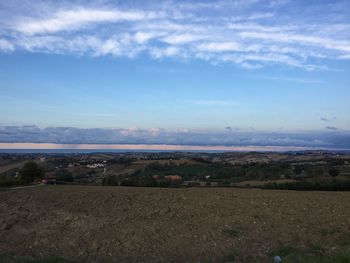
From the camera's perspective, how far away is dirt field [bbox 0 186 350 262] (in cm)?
1308

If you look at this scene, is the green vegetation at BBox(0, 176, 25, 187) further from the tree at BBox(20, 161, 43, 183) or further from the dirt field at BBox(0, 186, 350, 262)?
the dirt field at BBox(0, 186, 350, 262)

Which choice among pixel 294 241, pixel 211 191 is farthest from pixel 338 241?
pixel 211 191

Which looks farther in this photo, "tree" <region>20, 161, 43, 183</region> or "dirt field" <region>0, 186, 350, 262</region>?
"tree" <region>20, 161, 43, 183</region>

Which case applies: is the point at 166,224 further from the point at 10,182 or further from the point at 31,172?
the point at 31,172

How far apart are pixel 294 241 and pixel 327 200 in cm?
530

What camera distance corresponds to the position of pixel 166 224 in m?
15.3

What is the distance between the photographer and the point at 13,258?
11961 millimetres

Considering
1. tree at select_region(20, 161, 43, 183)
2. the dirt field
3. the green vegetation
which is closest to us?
the dirt field

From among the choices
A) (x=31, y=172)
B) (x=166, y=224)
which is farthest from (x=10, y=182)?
(x=166, y=224)

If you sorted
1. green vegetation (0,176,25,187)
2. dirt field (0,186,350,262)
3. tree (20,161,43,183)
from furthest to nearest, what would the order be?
tree (20,161,43,183) → green vegetation (0,176,25,187) → dirt field (0,186,350,262)

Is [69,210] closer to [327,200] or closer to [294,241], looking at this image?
[294,241]

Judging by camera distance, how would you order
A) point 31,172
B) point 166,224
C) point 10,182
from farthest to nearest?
point 31,172, point 10,182, point 166,224

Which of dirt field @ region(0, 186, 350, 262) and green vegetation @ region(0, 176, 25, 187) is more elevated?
green vegetation @ region(0, 176, 25, 187)

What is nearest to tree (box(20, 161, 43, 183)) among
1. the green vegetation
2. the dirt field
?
the green vegetation
